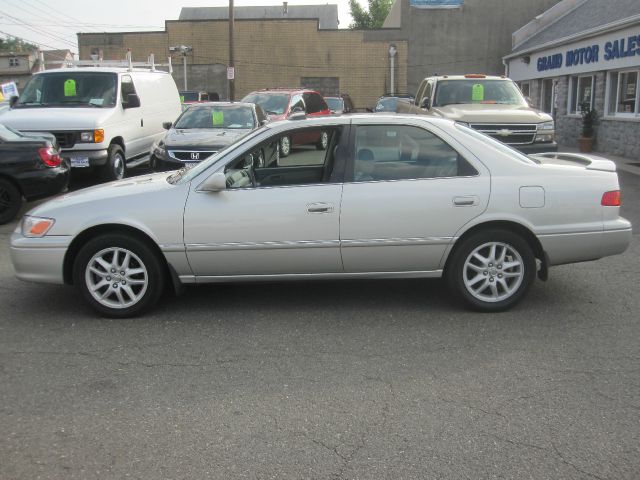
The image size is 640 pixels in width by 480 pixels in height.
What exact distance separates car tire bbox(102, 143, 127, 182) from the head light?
6497 mm

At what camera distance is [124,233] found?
5117mm

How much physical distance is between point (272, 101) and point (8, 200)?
8.18 meters

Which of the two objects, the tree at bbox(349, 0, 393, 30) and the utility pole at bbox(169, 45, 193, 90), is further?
the tree at bbox(349, 0, 393, 30)

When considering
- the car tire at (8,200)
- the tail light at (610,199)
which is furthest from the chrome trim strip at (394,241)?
the car tire at (8,200)

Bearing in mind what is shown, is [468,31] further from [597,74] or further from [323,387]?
[323,387]

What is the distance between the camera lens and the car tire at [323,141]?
5.40 meters

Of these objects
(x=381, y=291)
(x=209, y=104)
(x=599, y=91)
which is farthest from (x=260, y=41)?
(x=381, y=291)

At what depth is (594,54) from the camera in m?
18.7

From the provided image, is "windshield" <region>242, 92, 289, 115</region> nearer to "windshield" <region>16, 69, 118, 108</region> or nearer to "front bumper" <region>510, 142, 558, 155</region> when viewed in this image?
"windshield" <region>16, 69, 118, 108</region>

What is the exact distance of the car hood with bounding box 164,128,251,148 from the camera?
10625 millimetres

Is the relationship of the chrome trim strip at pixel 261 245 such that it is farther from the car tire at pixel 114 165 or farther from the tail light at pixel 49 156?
the car tire at pixel 114 165

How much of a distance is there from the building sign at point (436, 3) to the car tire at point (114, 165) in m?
29.8

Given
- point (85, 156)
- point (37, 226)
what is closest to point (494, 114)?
point (85, 156)

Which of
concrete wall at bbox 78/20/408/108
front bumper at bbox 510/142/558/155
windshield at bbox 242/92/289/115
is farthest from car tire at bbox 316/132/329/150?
concrete wall at bbox 78/20/408/108
